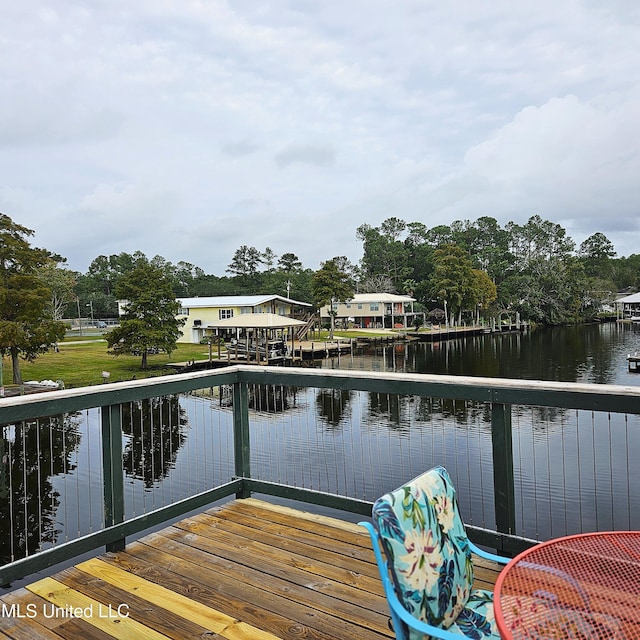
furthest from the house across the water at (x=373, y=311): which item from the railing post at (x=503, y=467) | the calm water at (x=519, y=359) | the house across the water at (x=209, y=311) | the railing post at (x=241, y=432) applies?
the railing post at (x=503, y=467)

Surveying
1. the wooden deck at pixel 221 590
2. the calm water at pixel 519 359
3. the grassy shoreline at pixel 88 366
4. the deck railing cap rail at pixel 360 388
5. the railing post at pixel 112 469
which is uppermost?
the deck railing cap rail at pixel 360 388

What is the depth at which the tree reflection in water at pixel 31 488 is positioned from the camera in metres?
7.14

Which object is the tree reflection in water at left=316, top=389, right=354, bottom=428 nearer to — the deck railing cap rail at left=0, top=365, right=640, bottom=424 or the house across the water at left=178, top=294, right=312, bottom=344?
the deck railing cap rail at left=0, top=365, right=640, bottom=424

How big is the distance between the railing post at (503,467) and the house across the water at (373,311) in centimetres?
4432

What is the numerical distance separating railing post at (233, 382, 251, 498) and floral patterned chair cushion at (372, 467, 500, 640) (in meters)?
1.92

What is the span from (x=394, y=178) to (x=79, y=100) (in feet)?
154

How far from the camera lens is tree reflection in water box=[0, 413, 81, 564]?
714 centimetres

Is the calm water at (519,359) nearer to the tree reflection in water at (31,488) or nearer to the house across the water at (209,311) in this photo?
the house across the water at (209,311)

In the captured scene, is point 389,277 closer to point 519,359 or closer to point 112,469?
point 519,359

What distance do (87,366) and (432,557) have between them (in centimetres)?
2392

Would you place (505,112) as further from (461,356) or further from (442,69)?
(461,356)

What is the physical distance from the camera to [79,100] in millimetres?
24828

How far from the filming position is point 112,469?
263 cm

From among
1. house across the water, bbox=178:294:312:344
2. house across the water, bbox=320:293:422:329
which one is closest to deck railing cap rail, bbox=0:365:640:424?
house across the water, bbox=178:294:312:344
